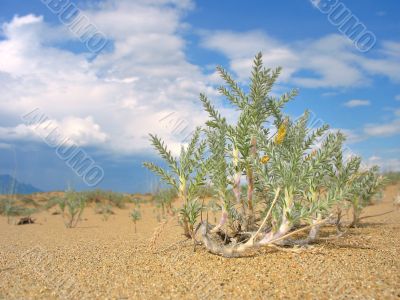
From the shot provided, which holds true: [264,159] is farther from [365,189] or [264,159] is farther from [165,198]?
[165,198]

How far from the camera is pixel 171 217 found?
12.3 feet

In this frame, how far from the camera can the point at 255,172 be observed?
3.77 m

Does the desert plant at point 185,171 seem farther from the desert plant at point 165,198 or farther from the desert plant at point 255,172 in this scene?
the desert plant at point 165,198

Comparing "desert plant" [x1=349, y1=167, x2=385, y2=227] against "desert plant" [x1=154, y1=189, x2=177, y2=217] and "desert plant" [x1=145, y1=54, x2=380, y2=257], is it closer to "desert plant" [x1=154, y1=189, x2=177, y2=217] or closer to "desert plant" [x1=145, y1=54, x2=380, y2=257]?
"desert plant" [x1=145, y1=54, x2=380, y2=257]

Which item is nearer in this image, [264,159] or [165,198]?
[264,159]

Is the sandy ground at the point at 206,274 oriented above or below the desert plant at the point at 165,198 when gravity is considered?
below

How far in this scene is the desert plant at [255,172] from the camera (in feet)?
11.4

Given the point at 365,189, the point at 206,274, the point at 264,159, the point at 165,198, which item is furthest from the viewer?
the point at 165,198

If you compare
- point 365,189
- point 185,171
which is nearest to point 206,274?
point 185,171

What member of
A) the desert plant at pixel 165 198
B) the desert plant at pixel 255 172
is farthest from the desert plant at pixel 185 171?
the desert plant at pixel 165 198

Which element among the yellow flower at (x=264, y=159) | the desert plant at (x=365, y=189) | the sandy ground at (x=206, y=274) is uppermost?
the yellow flower at (x=264, y=159)

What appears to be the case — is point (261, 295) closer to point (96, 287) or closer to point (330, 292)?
point (330, 292)

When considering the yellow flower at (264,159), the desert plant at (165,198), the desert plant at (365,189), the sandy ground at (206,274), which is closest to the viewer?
the sandy ground at (206,274)

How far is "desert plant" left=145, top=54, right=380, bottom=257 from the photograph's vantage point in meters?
3.48
